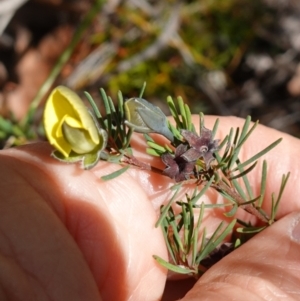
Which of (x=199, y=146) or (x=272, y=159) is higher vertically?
(x=199, y=146)

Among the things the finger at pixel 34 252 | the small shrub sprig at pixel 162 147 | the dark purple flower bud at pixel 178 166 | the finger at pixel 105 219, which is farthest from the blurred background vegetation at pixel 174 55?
the dark purple flower bud at pixel 178 166

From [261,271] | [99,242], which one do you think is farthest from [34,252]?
[261,271]

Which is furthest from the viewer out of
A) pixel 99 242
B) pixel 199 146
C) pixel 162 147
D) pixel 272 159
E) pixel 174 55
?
pixel 174 55

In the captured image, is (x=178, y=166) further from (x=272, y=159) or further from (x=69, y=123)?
(x=272, y=159)

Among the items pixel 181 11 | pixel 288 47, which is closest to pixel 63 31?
pixel 181 11

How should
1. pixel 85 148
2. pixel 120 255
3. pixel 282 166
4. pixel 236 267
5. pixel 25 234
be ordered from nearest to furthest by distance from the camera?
pixel 85 148
pixel 25 234
pixel 236 267
pixel 120 255
pixel 282 166

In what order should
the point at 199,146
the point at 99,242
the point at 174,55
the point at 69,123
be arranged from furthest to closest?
the point at 174,55 < the point at 99,242 < the point at 199,146 < the point at 69,123

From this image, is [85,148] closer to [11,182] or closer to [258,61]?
[11,182]
